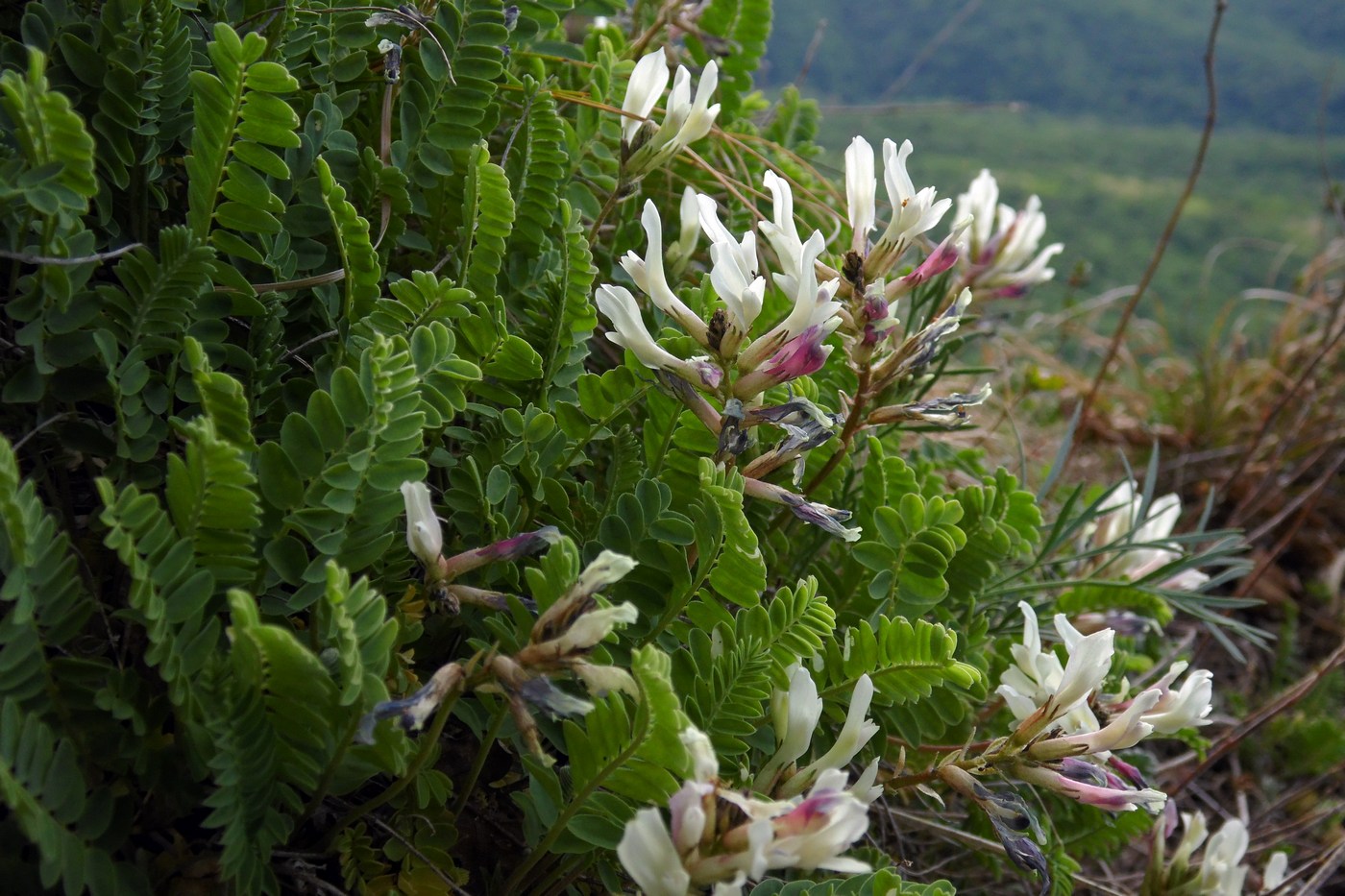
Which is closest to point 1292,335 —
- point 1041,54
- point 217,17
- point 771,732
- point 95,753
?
point 771,732

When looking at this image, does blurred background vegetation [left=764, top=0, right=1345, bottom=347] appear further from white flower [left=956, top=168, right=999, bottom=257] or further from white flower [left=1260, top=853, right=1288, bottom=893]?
white flower [left=1260, top=853, right=1288, bottom=893]

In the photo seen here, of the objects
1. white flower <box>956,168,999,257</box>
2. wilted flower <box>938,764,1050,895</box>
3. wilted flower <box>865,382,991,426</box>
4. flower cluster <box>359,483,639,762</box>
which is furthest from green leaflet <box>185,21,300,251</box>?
white flower <box>956,168,999,257</box>

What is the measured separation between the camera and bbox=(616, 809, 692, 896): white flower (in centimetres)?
69

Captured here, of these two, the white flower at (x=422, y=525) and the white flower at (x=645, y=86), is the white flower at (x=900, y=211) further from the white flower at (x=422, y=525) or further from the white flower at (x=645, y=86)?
Result: the white flower at (x=422, y=525)

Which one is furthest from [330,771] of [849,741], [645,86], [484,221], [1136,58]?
[1136,58]

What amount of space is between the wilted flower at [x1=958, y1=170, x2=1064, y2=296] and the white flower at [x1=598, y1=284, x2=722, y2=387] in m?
1.23

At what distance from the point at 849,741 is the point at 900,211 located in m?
0.59

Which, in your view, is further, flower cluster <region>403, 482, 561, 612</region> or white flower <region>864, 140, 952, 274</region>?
white flower <region>864, 140, 952, 274</region>

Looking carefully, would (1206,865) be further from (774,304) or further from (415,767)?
(415,767)

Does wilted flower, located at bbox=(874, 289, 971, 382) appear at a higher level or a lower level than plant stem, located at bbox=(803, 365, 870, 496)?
higher

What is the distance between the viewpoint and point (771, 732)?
1.00 m

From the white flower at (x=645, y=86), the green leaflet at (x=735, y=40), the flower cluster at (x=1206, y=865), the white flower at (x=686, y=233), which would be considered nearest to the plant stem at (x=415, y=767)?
the white flower at (x=686, y=233)

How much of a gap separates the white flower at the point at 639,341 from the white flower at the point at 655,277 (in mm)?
30

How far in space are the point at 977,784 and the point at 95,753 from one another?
801mm
